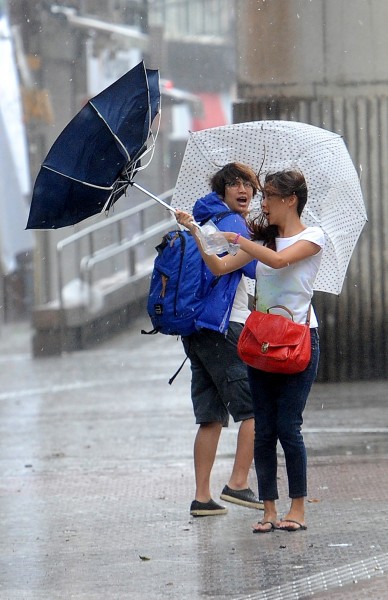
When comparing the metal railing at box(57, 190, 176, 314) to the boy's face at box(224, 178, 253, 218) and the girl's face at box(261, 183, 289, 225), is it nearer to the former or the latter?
the boy's face at box(224, 178, 253, 218)

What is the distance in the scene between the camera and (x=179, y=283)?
20.4ft

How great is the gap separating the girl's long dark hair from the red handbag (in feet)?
1.05

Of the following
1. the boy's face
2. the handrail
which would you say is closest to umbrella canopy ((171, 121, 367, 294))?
the boy's face

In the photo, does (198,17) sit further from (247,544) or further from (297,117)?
(247,544)

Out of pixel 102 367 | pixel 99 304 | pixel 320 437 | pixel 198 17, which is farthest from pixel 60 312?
pixel 198 17

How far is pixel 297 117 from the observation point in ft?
36.2

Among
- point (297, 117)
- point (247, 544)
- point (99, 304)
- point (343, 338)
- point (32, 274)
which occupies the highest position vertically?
point (297, 117)

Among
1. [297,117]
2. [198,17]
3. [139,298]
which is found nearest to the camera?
[297,117]

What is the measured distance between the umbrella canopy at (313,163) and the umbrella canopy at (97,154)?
24.7 inches

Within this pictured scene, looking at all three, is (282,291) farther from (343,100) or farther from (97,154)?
(343,100)

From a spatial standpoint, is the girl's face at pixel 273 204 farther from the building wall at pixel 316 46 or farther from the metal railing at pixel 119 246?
the metal railing at pixel 119 246

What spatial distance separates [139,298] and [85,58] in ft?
25.6

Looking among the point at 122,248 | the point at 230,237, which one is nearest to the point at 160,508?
the point at 230,237

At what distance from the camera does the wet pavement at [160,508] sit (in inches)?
208
